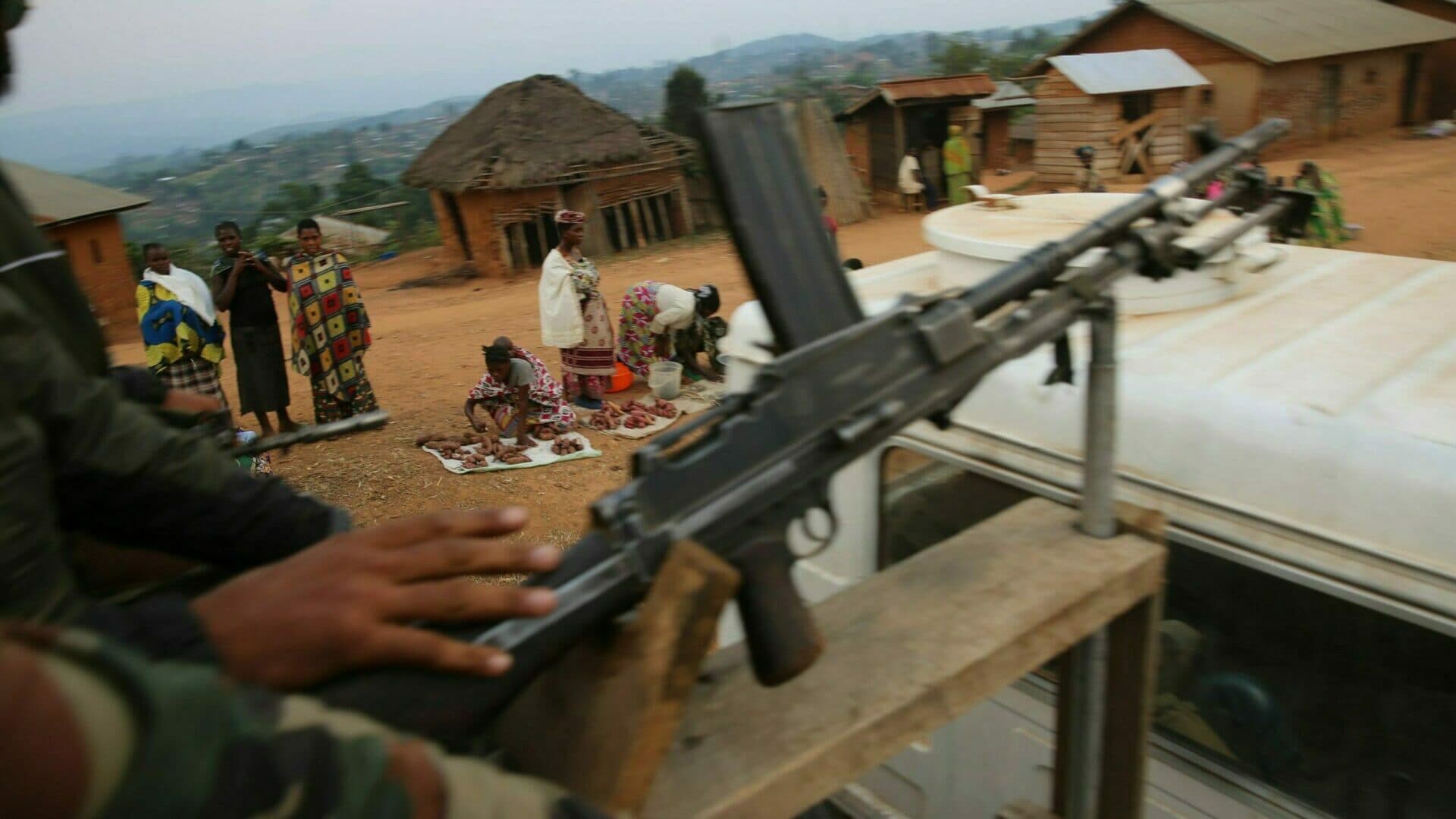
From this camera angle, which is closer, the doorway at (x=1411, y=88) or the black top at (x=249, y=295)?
the black top at (x=249, y=295)

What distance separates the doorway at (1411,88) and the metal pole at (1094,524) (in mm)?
25019

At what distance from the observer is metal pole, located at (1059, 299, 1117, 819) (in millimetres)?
1788

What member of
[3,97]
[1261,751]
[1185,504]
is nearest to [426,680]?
[3,97]

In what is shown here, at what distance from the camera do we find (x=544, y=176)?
1631cm

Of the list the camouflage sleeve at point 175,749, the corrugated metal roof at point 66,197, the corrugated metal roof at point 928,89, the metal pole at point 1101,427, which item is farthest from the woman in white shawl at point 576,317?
the corrugated metal roof at point 928,89

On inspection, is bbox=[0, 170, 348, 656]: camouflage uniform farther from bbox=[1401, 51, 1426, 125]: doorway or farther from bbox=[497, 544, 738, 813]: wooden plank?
bbox=[1401, 51, 1426, 125]: doorway

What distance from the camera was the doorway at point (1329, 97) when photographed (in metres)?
18.9

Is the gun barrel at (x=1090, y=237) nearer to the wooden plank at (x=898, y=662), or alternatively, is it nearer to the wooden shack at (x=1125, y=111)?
the wooden plank at (x=898, y=662)

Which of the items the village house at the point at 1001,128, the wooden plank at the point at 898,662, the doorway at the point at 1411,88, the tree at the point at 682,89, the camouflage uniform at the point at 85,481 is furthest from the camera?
the tree at the point at 682,89

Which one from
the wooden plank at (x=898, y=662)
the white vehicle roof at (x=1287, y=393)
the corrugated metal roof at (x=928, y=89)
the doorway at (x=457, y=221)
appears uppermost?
the corrugated metal roof at (x=928, y=89)

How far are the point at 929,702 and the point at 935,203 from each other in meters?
18.2

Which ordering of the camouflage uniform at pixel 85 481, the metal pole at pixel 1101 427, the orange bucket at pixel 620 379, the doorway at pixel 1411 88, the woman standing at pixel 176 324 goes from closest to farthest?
1. the camouflage uniform at pixel 85 481
2. the metal pole at pixel 1101 427
3. the woman standing at pixel 176 324
4. the orange bucket at pixel 620 379
5. the doorway at pixel 1411 88

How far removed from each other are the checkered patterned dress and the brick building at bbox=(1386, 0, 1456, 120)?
23762 mm

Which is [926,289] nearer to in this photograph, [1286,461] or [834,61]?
[1286,461]
